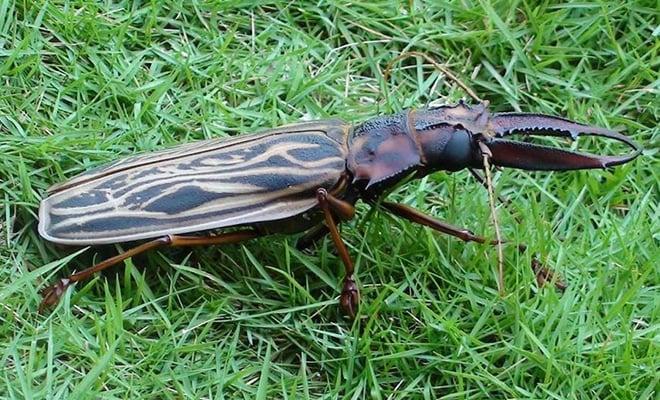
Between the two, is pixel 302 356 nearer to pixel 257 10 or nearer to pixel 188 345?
pixel 188 345

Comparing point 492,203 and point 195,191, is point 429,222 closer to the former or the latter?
point 492,203

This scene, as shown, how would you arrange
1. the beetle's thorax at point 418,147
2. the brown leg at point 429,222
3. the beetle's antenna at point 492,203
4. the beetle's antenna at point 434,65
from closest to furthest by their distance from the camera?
the beetle's antenna at point 492,203 → the beetle's thorax at point 418,147 → the brown leg at point 429,222 → the beetle's antenna at point 434,65

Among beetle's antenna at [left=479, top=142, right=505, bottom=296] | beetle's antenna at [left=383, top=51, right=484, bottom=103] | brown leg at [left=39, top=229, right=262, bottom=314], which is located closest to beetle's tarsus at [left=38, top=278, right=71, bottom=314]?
brown leg at [left=39, top=229, right=262, bottom=314]

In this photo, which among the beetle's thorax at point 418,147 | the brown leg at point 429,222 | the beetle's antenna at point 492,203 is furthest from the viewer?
the brown leg at point 429,222

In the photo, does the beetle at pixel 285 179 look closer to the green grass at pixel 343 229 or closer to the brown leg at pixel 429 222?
the brown leg at pixel 429 222

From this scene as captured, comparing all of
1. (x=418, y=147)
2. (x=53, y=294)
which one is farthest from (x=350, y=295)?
(x=53, y=294)

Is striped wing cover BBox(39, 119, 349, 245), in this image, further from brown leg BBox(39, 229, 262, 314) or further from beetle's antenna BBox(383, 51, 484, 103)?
beetle's antenna BBox(383, 51, 484, 103)

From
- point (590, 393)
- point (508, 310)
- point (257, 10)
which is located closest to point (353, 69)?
point (257, 10)

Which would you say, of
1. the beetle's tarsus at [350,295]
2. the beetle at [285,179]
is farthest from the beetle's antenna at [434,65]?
the beetle's tarsus at [350,295]
